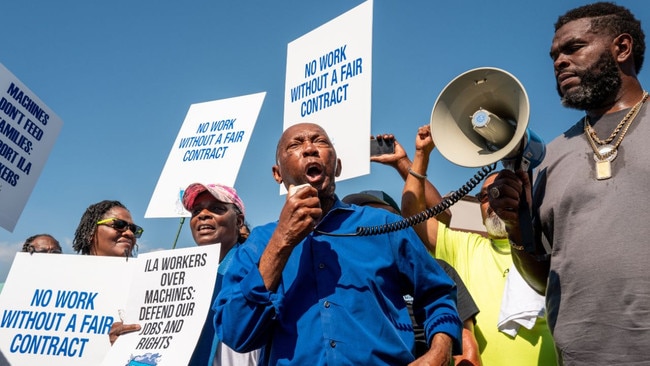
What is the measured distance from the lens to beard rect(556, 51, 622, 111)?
2.83 metres

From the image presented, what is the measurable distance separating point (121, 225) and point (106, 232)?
0.11 m

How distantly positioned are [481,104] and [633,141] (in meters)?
0.58

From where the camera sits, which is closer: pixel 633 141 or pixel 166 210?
pixel 633 141

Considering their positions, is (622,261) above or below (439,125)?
below

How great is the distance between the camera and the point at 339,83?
14.4 feet

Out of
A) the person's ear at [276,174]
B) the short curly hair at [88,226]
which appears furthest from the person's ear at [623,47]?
the short curly hair at [88,226]

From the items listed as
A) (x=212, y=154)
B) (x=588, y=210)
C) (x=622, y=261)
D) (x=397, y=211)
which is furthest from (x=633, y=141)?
(x=212, y=154)

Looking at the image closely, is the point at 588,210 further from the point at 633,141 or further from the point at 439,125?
the point at 439,125

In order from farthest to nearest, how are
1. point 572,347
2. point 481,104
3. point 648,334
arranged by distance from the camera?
point 481,104, point 572,347, point 648,334

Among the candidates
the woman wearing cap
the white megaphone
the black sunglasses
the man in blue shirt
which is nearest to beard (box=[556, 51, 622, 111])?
the white megaphone

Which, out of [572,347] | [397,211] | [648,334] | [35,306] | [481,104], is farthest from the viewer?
[397,211]

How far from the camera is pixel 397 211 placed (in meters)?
4.79

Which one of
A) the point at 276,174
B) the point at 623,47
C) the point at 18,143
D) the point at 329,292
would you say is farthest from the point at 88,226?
the point at 623,47

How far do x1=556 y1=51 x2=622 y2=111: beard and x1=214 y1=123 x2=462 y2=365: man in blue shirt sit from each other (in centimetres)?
89
